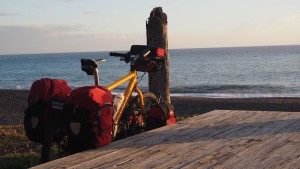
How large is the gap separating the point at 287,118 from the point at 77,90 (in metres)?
2.81

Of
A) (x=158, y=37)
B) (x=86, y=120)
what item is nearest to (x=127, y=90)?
(x=86, y=120)

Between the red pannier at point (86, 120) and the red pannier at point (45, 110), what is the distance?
6.1 inches

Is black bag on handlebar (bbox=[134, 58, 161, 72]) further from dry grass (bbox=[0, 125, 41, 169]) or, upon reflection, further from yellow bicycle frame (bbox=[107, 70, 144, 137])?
dry grass (bbox=[0, 125, 41, 169])

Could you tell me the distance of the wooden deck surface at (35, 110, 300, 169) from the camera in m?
3.15

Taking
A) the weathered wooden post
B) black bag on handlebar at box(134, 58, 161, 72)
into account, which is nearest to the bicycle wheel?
black bag on handlebar at box(134, 58, 161, 72)

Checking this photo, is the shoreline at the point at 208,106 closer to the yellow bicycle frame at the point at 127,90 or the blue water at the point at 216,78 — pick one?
the blue water at the point at 216,78

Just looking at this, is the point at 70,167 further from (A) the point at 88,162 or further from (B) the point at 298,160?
(B) the point at 298,160

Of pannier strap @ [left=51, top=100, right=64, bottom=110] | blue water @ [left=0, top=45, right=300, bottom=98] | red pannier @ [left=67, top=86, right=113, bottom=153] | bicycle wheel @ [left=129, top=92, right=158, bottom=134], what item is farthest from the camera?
blue water @ [left=0, top=45, right=300, bottom=98]

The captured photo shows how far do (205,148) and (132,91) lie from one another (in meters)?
1.79

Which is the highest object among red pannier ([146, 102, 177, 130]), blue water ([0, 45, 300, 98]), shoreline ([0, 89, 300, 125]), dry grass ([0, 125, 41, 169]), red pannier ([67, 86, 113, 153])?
red pannier ([67, 86, 113, 153])

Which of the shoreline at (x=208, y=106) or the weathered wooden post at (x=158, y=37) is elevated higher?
the weathered wooden post at (x=158, y=37)

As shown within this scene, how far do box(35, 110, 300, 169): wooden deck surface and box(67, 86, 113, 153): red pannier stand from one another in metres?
0.11

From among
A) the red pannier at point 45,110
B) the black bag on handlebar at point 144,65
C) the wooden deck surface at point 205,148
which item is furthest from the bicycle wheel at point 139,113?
the red pannier at point 45,110

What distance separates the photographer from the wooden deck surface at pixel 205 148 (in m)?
3.15
